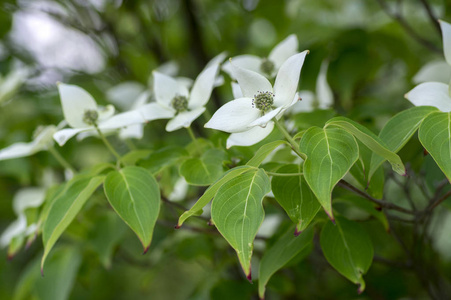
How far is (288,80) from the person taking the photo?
2.10 ft

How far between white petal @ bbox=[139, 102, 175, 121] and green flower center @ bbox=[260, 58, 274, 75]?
216mm

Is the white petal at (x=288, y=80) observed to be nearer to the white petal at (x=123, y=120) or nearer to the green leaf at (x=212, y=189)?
the green leaf at (x=212, y=189)

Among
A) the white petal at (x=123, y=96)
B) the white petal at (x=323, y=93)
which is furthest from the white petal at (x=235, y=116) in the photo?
the white petal at (x=123, y=96)

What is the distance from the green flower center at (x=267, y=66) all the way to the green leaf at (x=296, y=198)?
345 millimetres

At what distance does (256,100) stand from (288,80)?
0.17 ft

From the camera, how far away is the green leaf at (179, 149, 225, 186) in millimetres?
715

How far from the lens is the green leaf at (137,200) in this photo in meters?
0.67

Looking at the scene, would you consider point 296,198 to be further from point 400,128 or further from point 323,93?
point 323,93

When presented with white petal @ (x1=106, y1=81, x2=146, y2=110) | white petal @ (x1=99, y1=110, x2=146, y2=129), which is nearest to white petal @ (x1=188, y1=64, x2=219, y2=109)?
white petal @ (x1=99, y1=110, x2=146, y2=129)

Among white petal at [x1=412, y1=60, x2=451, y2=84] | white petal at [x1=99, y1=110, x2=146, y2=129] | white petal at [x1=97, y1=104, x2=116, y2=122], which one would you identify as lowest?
white petal at [x1=412, y1=60, x2=451, y2=84]

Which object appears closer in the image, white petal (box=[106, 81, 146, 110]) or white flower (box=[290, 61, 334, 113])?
white flower (box=[290, 61, 334, 113])

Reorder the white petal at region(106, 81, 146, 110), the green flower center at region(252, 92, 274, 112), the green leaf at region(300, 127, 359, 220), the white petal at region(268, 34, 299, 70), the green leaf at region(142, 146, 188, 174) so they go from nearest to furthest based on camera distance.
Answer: the green leaf at region(300, 127, 359, 220) → the green flower center at region(252, 92, 274, 112) → the green leaf at region(142, 146, 188, 174) → the white petal at region(268, 34, 299, 70) → the white petal at region(106, 81, 146, 110)

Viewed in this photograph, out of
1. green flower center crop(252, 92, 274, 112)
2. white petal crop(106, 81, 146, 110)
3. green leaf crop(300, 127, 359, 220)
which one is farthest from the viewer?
white petal crop(106, 81, 146, 110)

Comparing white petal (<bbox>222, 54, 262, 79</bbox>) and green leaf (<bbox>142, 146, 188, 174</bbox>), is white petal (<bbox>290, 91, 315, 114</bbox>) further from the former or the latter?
green leaf (<bbox>142, 146, 188, 174</bbox>)
